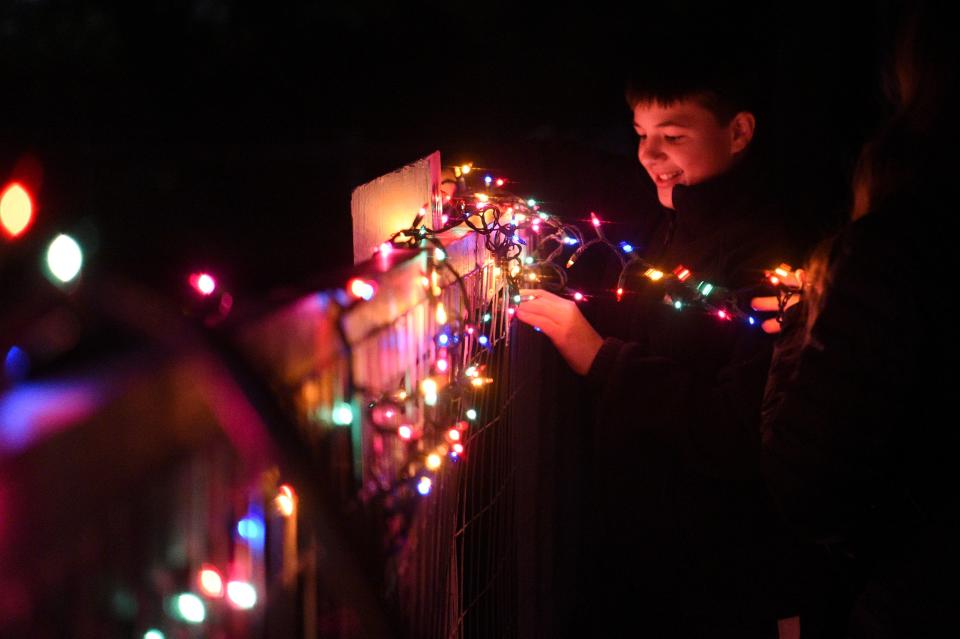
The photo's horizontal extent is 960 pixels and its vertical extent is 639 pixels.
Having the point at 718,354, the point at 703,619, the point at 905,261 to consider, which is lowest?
the point at 703,619

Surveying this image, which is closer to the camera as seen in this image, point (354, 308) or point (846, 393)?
point (354, 308)

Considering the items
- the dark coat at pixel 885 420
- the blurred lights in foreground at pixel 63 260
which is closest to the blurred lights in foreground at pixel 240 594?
the blurred lights in foreground at pixel 63 260

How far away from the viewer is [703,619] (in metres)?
1.74

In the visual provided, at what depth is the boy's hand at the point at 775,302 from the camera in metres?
1.43

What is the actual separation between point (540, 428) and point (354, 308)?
1413 mm

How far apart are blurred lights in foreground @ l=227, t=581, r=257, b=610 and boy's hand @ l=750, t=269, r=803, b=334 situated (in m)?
1.12

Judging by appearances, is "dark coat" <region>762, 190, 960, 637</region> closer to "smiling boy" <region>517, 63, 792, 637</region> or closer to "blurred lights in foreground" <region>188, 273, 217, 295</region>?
"smiling boy" <region>517, 63, 792, 637</region>

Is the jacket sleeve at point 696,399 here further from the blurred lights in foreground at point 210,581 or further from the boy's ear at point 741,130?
the blurred lights in foreground at point 210,581

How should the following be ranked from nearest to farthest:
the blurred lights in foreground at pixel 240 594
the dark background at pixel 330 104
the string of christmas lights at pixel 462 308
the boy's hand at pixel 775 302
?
the blurred lights in foreground at pixel 240 594, the string of christmas lights at pixel 462 308, the boy's hand at pixel 775 302, the dark background at pixel 330 104

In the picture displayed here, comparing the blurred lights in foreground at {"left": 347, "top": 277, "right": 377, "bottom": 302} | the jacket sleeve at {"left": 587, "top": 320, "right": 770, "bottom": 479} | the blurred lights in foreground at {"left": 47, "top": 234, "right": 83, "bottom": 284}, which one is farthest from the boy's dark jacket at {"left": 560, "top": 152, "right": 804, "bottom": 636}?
the blurred lights in foreground at {"left": 47, "top": 234, "right": 83, "bottom": 284}

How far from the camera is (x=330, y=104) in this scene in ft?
13.4

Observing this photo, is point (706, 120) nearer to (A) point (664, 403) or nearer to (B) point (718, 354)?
(B) point (718, 354)

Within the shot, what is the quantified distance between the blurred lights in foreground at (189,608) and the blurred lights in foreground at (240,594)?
3cm

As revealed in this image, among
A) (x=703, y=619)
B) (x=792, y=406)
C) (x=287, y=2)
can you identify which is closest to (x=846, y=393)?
(x=792, y=406)
